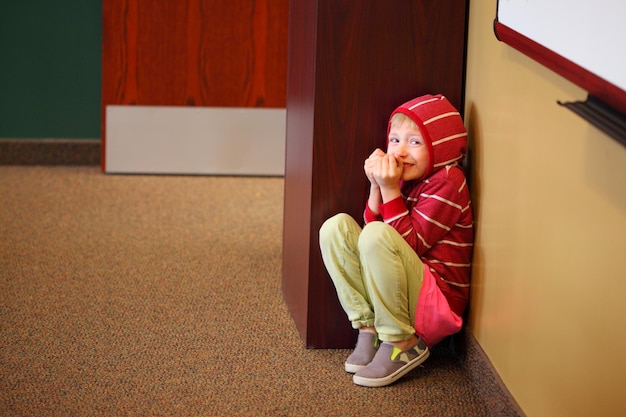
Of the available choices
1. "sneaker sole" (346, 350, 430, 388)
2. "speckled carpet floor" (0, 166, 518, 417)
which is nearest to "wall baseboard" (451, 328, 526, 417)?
"speckled carpet floor" (0, 166, 518, 417)

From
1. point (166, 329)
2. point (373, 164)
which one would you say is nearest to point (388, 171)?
point (373, 164)

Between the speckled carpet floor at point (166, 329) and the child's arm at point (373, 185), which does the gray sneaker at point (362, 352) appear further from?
the child's arm at point (373, 185)

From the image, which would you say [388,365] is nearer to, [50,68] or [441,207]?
[441,207]

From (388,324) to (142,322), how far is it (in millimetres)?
653

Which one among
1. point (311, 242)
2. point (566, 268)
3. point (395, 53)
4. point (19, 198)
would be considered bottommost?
point (19, 198)

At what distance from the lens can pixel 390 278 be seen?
166 centimetres

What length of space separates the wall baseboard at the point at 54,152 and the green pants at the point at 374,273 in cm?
243

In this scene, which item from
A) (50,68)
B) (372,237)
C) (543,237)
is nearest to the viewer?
(543,237)

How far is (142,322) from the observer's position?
2.04m

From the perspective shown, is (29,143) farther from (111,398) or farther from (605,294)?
(605,294)

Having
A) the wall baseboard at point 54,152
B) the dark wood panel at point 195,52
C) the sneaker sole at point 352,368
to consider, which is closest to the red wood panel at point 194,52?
the dark wood panel at point 195,52

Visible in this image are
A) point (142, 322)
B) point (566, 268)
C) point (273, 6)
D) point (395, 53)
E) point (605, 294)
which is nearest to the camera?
point (605, 294)

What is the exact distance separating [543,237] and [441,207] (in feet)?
1.21

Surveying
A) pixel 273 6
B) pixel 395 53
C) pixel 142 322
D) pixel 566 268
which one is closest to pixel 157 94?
pixel 273 6
